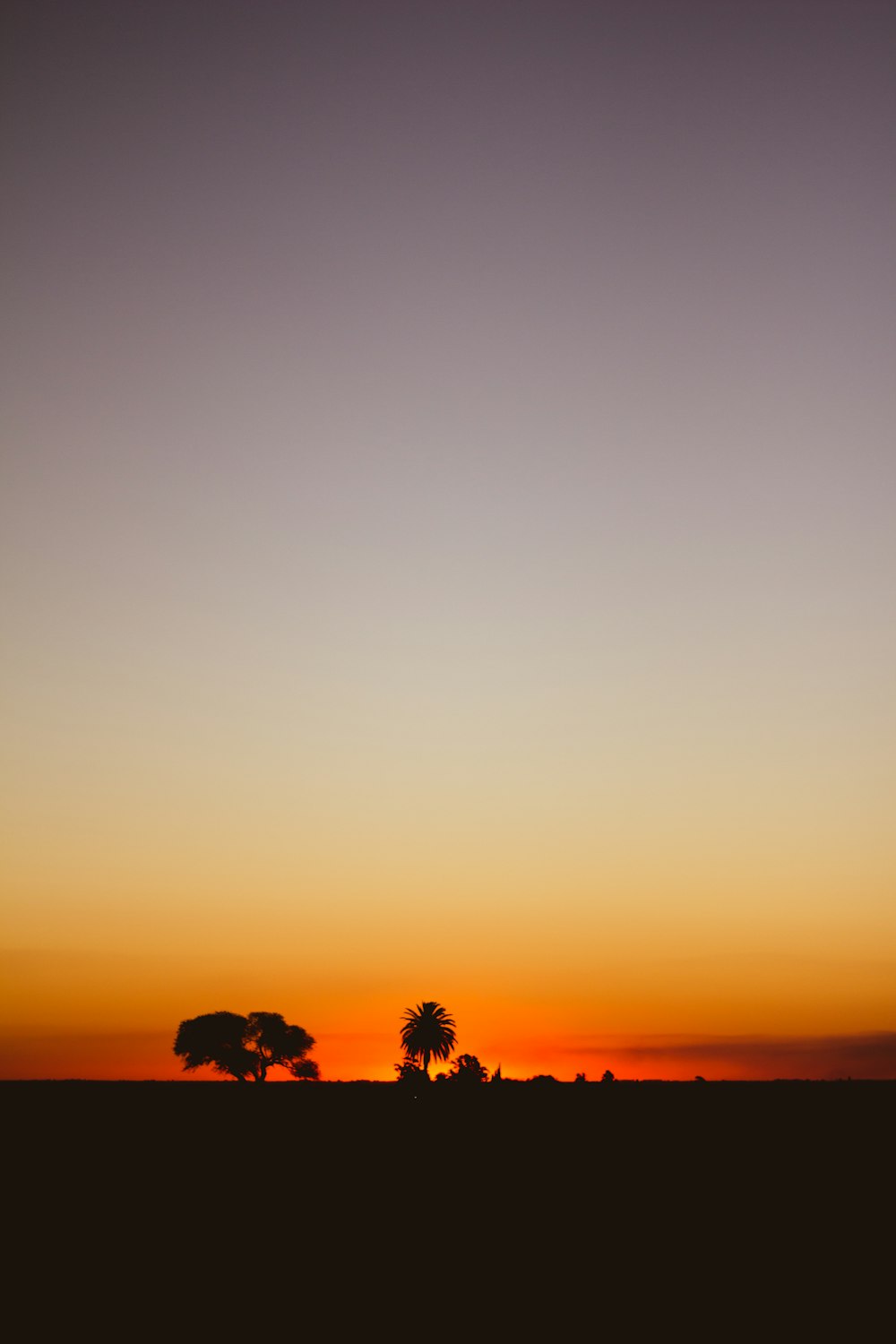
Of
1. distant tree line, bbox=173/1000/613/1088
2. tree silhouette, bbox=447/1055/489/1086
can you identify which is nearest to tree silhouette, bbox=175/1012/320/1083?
distant tree line, bbox=173/1000/613/1088

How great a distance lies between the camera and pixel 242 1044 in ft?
412

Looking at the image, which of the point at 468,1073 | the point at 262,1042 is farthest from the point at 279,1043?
the point at 468,1073

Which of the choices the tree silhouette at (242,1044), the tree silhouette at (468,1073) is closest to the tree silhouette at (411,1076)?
the tree silhouette at (468,1073)

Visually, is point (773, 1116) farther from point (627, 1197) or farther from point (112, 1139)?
point (112, 1139)

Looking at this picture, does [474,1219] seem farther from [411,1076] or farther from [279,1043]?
[279,1043]

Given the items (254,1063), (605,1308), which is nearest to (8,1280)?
(605,1308)

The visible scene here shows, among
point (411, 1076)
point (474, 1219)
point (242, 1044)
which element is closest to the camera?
point (474, 1219)

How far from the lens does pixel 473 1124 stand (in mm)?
49344

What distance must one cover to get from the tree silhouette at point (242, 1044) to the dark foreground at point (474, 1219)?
236ft

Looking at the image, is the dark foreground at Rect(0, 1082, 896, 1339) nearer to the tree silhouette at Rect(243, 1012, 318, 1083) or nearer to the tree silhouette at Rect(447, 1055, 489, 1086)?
the tree silhouette at Rect(447, 1055, 489, 1086)

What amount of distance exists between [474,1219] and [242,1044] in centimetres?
10323

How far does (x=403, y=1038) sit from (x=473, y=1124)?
62624 mm

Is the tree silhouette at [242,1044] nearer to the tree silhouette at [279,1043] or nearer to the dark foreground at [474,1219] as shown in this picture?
the tree silhouette at [279,1043]

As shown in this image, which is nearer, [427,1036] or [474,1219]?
[474,1219]
